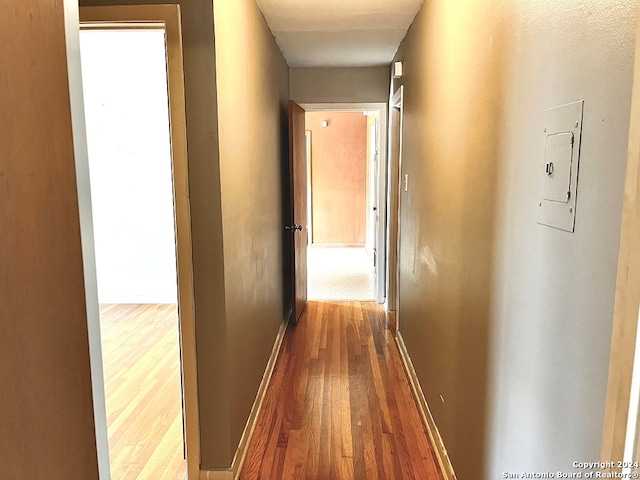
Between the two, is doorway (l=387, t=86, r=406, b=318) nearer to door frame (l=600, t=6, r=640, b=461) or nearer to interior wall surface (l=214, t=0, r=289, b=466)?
interior wall surface (l=214, t=0, r=289, b=466)

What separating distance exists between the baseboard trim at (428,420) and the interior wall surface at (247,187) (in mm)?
956

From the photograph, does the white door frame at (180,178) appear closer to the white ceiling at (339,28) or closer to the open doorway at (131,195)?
the white ceiling at (339,28)

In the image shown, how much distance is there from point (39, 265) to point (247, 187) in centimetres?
178

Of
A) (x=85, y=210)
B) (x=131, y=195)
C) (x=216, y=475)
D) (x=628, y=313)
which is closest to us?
(x=628, y=313)

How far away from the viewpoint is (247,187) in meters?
2.49

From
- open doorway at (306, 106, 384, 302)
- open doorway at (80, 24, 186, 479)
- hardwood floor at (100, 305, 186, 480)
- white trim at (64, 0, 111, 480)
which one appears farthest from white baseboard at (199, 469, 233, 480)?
open doorway at (306, 106, 384, 302)

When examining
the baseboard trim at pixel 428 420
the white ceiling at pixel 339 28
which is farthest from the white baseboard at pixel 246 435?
the white ceiling at pixel 339 28

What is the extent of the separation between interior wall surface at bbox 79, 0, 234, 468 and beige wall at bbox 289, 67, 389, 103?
282 centimetres

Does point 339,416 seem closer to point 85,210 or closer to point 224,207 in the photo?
point 224,207

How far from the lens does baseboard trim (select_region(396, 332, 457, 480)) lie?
211 cm

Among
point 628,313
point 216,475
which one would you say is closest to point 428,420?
point 216,475

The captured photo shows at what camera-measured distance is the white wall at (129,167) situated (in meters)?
4.50

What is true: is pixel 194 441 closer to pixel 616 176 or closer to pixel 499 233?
pixel 499 233

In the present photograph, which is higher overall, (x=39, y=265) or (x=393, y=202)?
(x=39, y=265)
